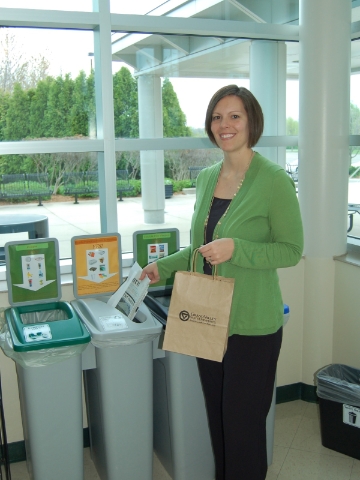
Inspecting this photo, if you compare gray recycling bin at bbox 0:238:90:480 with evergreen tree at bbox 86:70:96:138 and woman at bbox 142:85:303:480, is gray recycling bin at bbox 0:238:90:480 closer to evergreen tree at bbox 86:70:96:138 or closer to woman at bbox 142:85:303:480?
woman at bbox 142:85:303:480

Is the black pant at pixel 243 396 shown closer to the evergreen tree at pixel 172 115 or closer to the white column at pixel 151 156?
the white column at pixel 151 156

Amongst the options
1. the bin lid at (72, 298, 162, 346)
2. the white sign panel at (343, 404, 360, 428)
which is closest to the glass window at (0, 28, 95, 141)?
the bin lid at (72, 298, 162, 346)

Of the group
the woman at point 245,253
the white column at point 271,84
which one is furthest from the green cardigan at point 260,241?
the white column at point 271,84

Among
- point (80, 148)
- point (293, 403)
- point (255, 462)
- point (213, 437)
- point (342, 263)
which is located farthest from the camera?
point (293, 403)

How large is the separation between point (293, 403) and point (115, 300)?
167cm

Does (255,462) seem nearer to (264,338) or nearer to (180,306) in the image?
(264,338)

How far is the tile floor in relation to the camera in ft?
8.59

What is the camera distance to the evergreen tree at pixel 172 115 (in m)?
3.15

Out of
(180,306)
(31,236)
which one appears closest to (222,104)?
(180,306)

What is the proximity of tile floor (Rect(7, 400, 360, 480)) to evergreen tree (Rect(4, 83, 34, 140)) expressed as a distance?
1756 mm

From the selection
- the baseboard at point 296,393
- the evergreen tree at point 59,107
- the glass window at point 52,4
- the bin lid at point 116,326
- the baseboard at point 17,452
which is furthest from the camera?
the baseboard at point 296,393

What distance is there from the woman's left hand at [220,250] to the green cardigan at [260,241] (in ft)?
0.07

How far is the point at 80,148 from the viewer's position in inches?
111

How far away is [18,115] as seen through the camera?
2.78m
